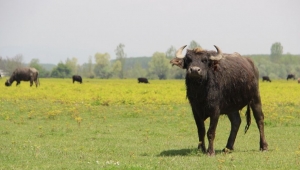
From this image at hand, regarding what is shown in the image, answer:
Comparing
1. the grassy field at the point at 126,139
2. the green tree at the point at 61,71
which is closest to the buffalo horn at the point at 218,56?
the grassy field at the point at 126,139

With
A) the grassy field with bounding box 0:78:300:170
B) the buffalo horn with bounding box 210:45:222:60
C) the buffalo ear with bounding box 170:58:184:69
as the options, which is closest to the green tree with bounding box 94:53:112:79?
the grassy field with bounding box 0:78:300:170

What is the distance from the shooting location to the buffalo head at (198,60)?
1182cm

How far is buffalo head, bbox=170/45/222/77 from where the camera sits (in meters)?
11.8

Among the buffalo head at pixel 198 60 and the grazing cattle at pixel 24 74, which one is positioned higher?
the buffalo head at pixel 198 60

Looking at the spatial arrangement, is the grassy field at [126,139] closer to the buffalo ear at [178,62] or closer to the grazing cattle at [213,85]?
the grazing cattle at [213,85]

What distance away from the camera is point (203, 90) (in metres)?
12.4

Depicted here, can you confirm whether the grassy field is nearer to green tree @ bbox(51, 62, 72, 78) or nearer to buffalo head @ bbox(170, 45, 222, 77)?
buffalo head @ bbox(170, 45, 222, 77)

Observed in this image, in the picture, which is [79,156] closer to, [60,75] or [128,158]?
[128,158]

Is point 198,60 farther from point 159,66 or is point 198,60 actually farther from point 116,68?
point 116,68

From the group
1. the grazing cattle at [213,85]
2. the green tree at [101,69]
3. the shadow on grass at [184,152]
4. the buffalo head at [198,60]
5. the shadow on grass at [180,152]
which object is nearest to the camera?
the buffalo head at [198,60]

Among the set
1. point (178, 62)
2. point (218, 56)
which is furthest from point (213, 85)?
point (178, 62)

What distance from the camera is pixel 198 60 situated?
1211cm

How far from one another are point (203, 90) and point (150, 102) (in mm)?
17895

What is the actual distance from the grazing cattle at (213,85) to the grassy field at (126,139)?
0.89 m
